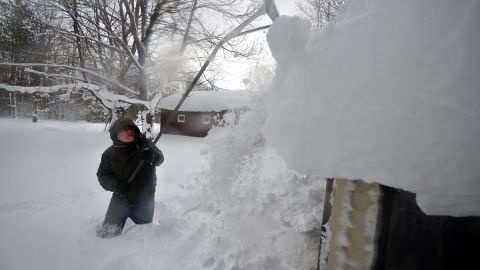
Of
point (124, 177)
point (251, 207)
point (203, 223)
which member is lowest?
point (203, 223)

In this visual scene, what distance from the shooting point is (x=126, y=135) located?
3.21 m

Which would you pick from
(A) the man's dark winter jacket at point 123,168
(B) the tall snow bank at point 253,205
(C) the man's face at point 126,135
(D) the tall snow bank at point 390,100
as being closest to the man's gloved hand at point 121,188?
(A) the man's dark winter jacket at point 123,168

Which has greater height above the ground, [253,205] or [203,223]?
[253,205]

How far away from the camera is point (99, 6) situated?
33.0ft

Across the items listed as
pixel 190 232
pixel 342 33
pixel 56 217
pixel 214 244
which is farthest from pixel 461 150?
pixel 56 217

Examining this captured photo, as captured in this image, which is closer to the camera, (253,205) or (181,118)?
(253,205)

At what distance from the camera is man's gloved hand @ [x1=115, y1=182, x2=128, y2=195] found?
312 centimetres

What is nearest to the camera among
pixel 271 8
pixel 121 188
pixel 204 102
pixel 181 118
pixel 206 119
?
pixel 271 8

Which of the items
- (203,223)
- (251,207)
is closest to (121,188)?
(203,223)

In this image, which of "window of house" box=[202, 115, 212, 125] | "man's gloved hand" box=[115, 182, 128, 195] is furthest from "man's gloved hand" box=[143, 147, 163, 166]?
"window of house" box=[202, 115, 212, 125]

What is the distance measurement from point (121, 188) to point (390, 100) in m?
2.95

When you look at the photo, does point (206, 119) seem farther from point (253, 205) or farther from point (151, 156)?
point (253, 205)

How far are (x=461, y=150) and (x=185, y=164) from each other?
8.03 metres

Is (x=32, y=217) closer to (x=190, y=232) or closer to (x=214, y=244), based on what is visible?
(x=190, y=232)
